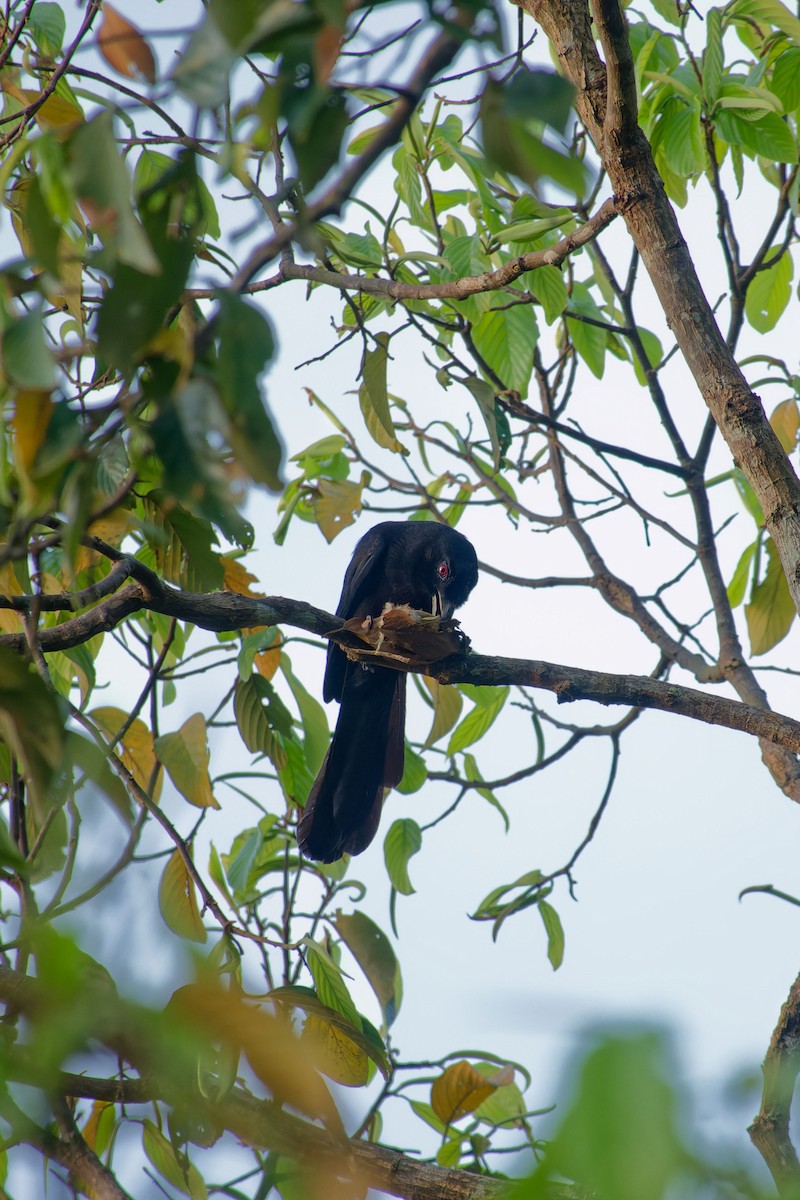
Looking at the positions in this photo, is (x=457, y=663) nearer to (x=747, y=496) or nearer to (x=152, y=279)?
(x=747, y=496)

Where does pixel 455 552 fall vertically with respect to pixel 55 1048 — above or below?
above

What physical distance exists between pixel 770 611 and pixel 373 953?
1.64 m

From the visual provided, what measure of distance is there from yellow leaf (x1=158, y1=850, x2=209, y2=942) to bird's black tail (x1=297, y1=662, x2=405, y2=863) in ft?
3.33

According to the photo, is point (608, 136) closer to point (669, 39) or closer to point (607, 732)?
point (669, 39)

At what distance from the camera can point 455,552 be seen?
15.0ft

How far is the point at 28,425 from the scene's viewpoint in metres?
0.72

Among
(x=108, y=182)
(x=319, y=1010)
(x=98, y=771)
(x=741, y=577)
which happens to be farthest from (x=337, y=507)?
(x=108, y=182)

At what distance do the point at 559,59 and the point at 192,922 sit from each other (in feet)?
7.35

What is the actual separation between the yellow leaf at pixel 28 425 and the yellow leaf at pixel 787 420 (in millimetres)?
3167

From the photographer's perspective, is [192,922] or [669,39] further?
[669,39]

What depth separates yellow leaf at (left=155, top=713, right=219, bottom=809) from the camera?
8.80ft

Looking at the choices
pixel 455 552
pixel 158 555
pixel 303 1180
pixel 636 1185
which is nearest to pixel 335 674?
pixel 455 552

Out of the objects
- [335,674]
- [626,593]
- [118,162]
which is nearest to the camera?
[118,162]

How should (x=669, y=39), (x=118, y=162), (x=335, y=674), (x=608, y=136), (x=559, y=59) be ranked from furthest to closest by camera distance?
(x=335, y=674) < (x=669, y=39) < (x=559, y=59) < (x=608, y=136) < (x=118, y=162)
